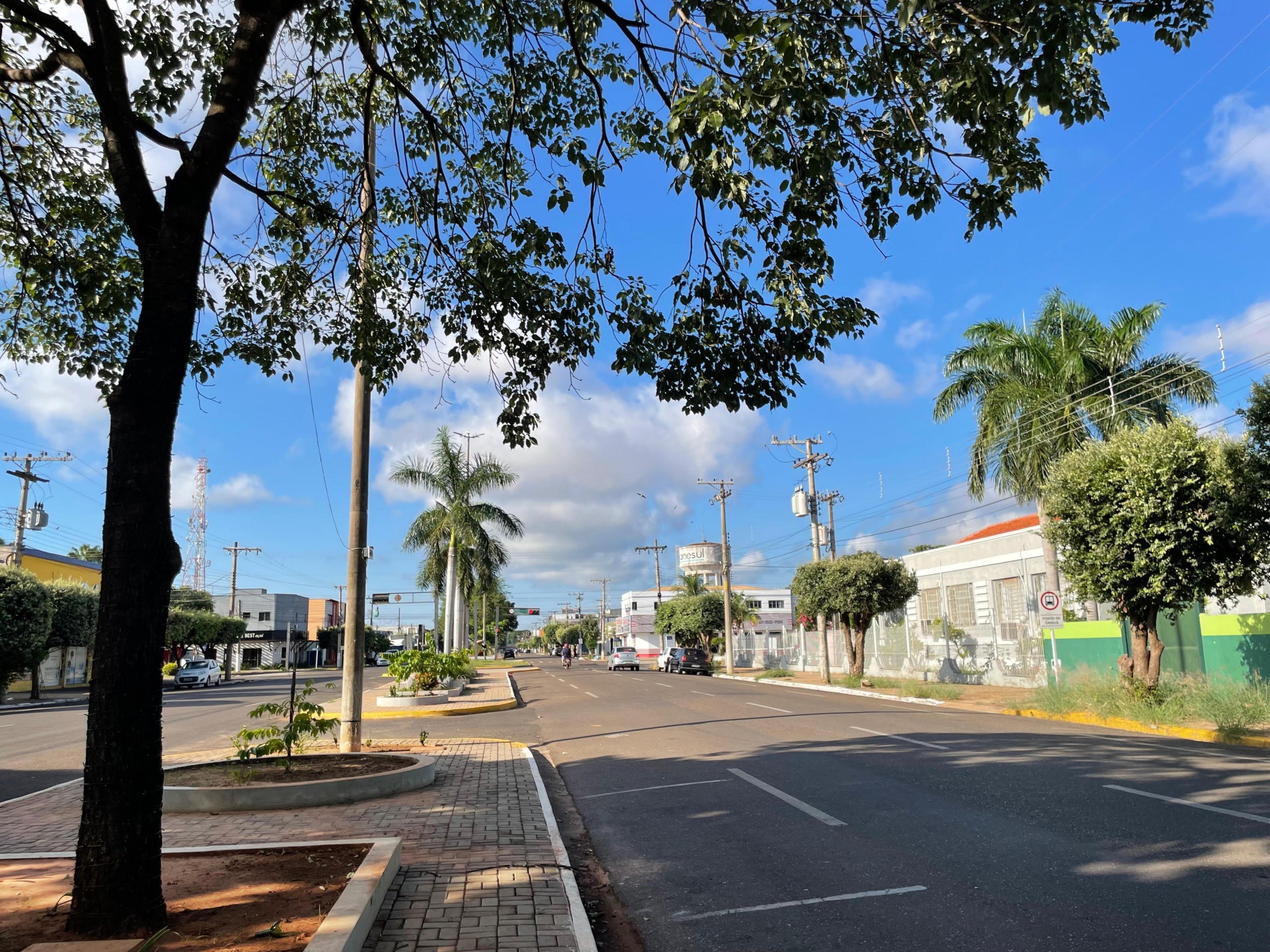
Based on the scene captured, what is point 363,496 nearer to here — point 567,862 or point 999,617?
point 567,862

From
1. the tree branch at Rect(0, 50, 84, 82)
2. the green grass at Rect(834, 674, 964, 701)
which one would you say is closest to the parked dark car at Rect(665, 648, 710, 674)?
the green grass at Rect(834, 674, 964, 701)

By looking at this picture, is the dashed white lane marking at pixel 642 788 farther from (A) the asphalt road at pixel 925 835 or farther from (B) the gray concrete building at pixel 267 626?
(B) the gray concrete building at pixel 267 626

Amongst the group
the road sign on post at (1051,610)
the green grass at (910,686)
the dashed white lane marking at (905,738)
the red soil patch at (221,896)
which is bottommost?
the green grass at (910,686)

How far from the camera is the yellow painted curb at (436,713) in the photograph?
1948 centimetres

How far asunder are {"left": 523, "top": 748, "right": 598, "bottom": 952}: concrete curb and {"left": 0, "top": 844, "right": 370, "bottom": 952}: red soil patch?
1381 millimetres

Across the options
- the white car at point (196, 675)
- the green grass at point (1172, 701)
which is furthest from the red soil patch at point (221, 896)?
the white car at point (196, 675)

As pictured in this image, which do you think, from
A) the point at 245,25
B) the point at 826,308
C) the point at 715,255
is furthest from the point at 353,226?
the point at 826,308

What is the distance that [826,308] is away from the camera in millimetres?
6039

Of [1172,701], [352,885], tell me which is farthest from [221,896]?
[1172,701]

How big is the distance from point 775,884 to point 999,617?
101ft

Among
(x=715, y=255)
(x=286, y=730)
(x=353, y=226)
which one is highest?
(x=353, y=226)

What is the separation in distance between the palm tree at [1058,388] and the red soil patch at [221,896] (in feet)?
72.7

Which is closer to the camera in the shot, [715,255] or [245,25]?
[245,25]

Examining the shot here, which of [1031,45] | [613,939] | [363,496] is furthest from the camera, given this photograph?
[363,496]
